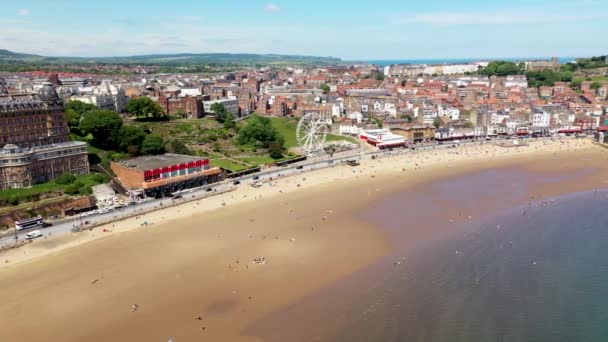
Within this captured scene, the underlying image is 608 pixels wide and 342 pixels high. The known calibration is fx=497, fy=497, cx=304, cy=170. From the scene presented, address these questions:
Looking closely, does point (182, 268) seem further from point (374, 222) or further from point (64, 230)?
point (374, 222)

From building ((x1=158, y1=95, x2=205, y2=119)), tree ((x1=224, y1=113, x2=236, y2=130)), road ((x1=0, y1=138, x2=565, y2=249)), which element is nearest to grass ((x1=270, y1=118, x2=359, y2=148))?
road ((x1=0, y1=138, x2=565, y2=249))

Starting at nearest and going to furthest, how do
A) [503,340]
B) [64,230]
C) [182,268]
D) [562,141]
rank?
[503,340] < [182,268] < [64,230] < [562,141]

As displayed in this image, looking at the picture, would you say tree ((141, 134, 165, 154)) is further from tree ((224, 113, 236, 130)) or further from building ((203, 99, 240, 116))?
building ((203, 99, 240, 116))

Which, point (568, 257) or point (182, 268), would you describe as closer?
point (182, 268)

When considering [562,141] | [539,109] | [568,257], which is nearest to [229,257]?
[568,257]

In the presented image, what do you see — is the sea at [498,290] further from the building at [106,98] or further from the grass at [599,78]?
the grass at [599,78]
